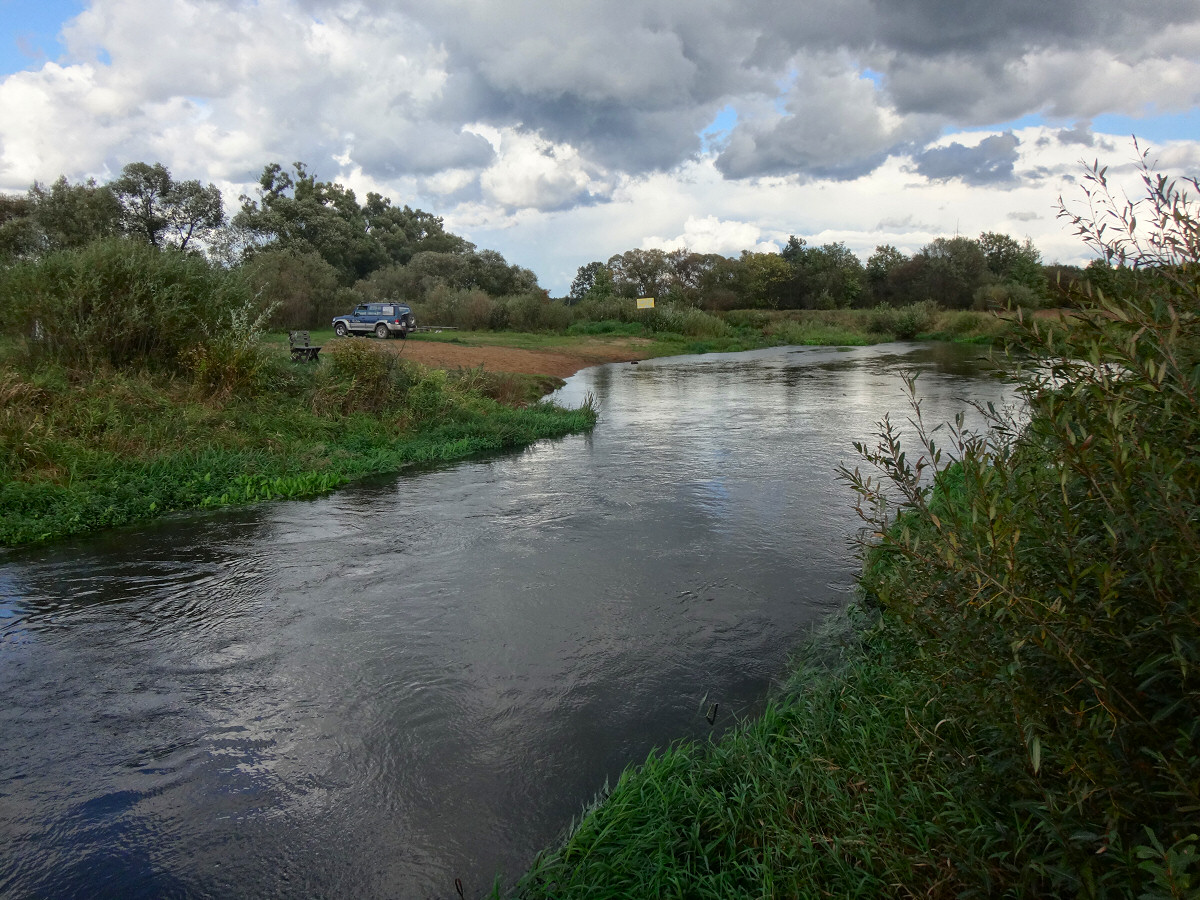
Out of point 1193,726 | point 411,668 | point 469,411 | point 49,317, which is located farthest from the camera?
point 469,411

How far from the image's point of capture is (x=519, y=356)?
99.1ft

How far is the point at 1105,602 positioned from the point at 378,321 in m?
33.7

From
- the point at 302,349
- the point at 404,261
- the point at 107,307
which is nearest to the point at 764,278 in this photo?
the point at 404,261

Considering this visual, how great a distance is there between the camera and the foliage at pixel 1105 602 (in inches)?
79.7

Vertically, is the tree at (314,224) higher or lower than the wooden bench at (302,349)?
higher

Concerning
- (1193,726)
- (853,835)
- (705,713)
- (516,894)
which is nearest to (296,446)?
(705,713)

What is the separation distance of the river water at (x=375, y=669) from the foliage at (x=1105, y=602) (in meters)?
0.95

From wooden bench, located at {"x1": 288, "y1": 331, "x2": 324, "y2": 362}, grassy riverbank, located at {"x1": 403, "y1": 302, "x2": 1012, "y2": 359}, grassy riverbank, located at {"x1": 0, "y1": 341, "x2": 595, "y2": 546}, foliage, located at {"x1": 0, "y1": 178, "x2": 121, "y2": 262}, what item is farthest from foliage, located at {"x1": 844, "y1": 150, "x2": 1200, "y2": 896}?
foliage, located at {"x1": 0, "y1": 178, "x2": 121, "y2": 262}

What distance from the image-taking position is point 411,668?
5441 millimetres

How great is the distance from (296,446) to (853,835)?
10.4m

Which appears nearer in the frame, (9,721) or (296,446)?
(9,721)

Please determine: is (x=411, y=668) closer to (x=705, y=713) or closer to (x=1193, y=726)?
(x=705, y=713)

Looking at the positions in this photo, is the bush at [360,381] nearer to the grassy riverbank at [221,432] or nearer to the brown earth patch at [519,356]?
the grassy riverbank at [221,432]

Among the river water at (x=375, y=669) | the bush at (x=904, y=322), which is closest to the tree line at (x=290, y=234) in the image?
the river water at (x=375, y=669)
